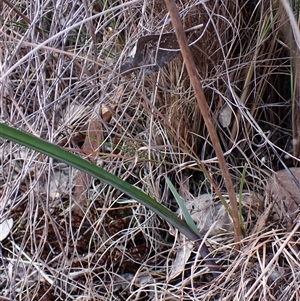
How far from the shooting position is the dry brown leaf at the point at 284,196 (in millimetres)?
826

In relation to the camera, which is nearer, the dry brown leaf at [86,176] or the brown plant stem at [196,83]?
the brown plant stem at [196,83]

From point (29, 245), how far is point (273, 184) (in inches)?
19.1

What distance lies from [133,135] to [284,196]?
328 millimetres

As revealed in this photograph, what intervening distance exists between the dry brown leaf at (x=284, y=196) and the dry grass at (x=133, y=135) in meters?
0.02

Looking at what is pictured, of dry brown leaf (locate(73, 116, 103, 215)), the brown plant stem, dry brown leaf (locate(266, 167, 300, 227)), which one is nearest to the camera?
the brown plant stem

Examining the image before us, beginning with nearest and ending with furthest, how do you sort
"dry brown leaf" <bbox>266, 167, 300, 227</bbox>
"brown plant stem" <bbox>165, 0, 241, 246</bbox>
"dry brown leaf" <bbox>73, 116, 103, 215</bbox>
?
"brown plant stem" <bbox>165, 0, 241, 246</bbox>, "dry brown leaf" <bbox>266, 167, 300, 227</bbox>, "dry brown leaf" <bbox>73, 116, 103, 215</bbox>

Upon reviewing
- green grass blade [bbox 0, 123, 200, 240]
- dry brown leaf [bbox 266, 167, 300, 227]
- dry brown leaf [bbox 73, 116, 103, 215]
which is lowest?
dry brown leaf [bbox 266, 167, 300, 227]

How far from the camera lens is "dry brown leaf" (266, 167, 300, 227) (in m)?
0.83

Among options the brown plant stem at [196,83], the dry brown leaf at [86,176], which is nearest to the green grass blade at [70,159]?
the brown plant stem at [196,83]

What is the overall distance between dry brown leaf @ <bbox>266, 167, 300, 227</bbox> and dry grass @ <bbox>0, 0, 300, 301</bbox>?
0.07ft

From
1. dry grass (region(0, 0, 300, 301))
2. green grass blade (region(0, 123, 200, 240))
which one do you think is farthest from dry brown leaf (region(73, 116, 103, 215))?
green grass blade (region(0, 123, 200, 240))

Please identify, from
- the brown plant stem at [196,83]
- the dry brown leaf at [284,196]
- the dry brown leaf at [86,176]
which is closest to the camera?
the brown plant stem at [196,83]

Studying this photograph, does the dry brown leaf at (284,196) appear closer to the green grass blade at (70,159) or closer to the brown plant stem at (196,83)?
the brown plant stem at (196,83)

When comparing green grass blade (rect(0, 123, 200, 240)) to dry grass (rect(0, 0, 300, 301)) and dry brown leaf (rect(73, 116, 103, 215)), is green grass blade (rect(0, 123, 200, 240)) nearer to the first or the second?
dry grass (rect(0, 0, 300, 301))
